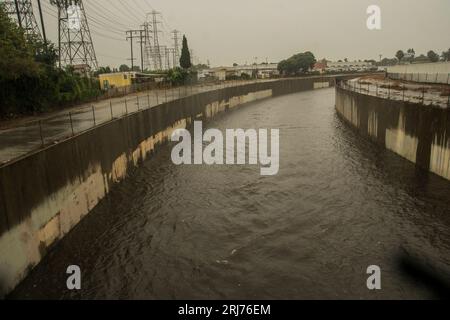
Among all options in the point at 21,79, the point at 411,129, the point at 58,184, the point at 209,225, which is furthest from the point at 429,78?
the point at 58,184

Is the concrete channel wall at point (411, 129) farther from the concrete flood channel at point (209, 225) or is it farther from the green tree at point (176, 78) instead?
the green tree at point (176, 78)

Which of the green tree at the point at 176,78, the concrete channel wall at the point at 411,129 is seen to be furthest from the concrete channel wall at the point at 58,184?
the green tree at the point at 176,78

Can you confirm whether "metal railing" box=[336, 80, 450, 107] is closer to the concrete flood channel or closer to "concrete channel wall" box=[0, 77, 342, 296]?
the concrete flood channel

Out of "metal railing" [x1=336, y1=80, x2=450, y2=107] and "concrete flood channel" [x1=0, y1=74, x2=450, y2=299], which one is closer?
"concrete flood channel" [x1=0, y1=74, x2=450, y2=299]

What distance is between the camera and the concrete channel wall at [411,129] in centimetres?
2141

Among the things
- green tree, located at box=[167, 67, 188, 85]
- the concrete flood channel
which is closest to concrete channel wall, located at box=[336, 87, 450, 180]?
the concrete flood channel

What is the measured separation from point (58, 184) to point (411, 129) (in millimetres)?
21823

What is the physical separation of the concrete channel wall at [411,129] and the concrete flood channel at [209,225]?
2.85ft

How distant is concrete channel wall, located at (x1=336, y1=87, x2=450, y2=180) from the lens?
2141 centimetres

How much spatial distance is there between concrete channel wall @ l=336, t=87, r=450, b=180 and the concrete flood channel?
0.87 m

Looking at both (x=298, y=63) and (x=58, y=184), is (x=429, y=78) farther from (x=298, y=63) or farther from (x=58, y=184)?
(x=298, y=63)

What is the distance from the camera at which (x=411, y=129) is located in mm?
25484
